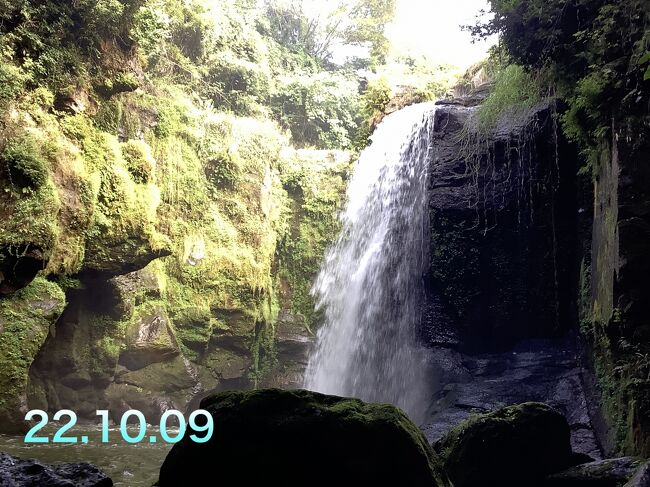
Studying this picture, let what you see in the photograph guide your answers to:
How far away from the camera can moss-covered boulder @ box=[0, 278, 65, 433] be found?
24.4 ft

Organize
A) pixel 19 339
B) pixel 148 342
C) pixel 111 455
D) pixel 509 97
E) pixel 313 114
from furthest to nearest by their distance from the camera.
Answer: pixel 313 114, pixel 148 342, pixel 509 97, pixel 19 339, pixel 111 455

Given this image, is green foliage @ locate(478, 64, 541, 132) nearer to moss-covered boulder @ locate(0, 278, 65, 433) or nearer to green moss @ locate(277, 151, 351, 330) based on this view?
green moss @ locate(277, 151, 351, 330)

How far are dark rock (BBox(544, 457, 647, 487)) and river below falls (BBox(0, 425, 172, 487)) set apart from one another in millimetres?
3882

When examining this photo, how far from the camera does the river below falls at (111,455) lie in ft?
18.5

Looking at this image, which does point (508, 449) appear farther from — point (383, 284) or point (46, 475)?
point (383, 284)

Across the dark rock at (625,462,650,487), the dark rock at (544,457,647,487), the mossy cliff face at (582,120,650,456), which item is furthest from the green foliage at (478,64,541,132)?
the dark rock at (625,462,650,487)

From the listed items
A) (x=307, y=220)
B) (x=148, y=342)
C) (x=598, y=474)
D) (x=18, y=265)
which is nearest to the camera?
(x=598, y=474)

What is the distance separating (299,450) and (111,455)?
4.21m

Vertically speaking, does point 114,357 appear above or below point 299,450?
below

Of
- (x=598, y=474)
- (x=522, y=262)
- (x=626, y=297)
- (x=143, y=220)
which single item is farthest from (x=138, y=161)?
(x=598, y=474)

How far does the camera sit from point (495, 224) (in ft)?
30.8

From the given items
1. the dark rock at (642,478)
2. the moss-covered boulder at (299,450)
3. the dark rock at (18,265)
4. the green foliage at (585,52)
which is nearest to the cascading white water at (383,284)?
the green foliage at (585,52)

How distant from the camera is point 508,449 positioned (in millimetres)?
4828

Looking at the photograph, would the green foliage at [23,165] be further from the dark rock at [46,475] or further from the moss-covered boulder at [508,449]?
the moss-covered boulder at [508,449]
